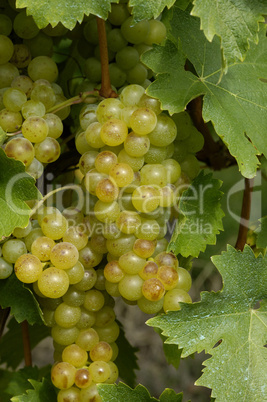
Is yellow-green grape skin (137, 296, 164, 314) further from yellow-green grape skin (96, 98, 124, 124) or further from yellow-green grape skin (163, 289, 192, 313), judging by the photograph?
yellow-green grape skin (96, 98, 124, 124)

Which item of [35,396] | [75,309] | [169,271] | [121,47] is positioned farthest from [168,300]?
[121,47]

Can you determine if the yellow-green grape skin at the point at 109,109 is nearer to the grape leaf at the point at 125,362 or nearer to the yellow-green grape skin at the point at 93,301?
→ the yellow-green grape skin at the point at 93,301

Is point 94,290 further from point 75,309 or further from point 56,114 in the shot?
point 56,114

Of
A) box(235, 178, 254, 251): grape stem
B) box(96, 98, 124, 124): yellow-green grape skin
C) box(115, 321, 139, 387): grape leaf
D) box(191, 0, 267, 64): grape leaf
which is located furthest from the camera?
box(115, 321, 139, 387): grape leaf

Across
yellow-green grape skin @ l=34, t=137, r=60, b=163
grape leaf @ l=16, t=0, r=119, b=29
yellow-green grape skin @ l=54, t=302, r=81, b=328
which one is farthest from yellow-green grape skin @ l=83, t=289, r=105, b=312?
grape leaf @ l=16, t=0, r=119, b=29

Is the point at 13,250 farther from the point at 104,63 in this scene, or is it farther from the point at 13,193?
the point at 104,63

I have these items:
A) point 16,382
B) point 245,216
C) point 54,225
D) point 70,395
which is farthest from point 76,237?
point 16,382

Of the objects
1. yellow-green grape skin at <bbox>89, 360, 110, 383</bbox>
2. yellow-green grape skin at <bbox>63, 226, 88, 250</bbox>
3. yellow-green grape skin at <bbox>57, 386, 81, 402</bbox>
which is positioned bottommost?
yellow-green grape skin at <bbox>57, 386, 81, 402</bbox>
